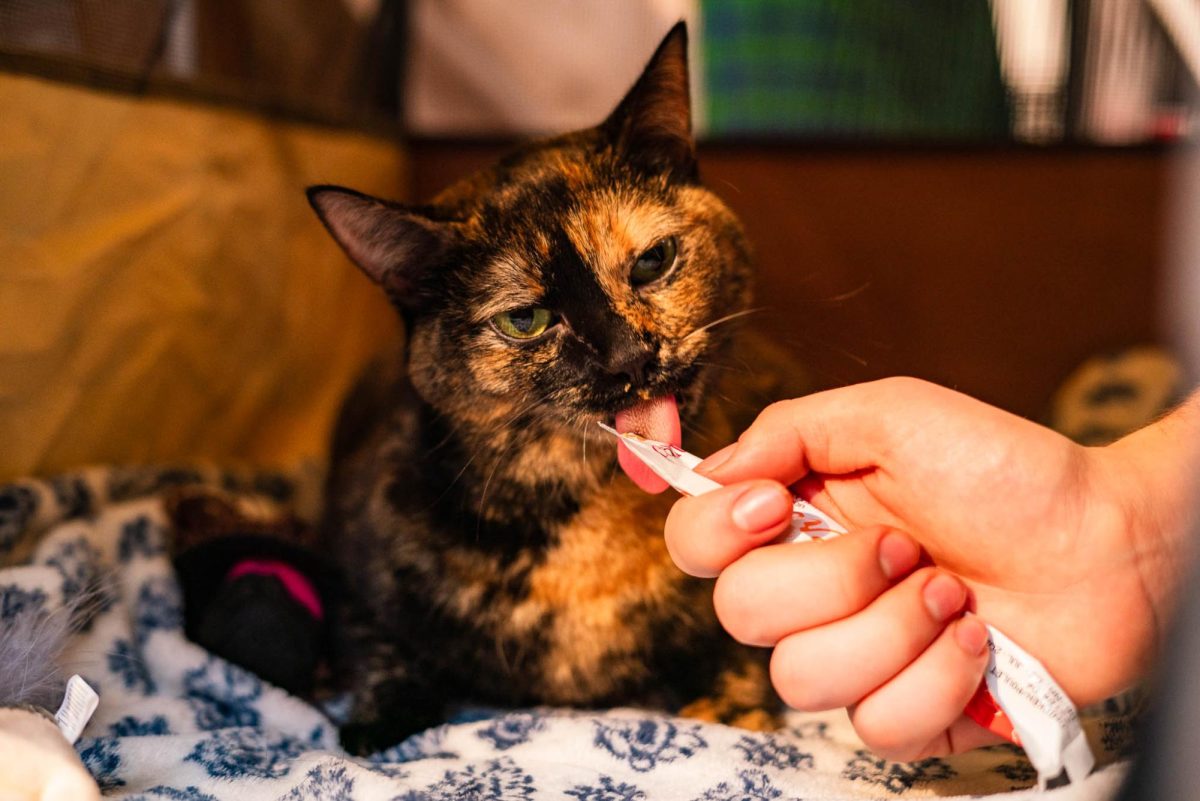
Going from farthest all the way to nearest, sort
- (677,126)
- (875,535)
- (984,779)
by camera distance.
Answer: (677,126)
(984,779)
(875,535)

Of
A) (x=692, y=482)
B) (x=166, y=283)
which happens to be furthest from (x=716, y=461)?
(x=166, y=283)

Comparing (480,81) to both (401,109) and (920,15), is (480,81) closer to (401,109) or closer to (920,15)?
(401,109)

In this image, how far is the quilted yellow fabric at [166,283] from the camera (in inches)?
52.2

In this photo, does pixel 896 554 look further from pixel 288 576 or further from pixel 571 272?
pixel 288 576

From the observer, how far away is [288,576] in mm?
1257

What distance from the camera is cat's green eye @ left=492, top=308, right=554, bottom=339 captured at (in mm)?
1026

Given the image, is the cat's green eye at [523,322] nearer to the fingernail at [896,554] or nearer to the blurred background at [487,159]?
the blurred background at [487,159]

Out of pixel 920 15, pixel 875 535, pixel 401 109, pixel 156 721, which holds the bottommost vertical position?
pixel 156 721

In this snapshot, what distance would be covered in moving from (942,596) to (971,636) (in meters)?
0.04

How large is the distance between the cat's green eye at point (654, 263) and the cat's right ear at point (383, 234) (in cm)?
23

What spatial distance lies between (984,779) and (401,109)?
2167 millimetres

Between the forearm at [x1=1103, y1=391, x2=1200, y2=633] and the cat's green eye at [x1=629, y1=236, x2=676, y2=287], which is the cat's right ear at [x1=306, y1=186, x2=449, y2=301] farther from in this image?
the forearm at [x1=1103, y1=391, x2=1200, y2=633]

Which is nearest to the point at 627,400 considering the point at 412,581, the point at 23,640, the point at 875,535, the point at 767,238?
the point at 875,535

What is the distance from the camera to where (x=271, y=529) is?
138cm
